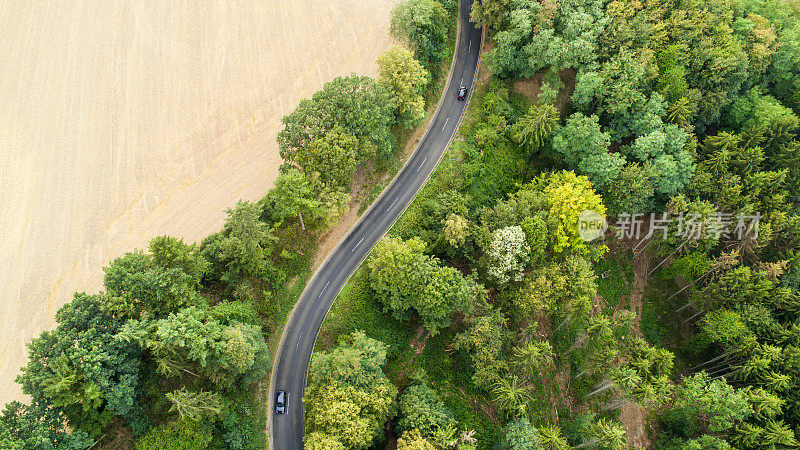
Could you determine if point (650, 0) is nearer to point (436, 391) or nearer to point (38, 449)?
point (436, 391)

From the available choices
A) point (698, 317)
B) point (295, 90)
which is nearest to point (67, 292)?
point (295, 90)

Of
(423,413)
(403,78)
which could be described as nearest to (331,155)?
(403,78)

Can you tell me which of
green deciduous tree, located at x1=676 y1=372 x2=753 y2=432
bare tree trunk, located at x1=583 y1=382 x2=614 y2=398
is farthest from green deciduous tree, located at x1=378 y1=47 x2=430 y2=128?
green deciduous tree, located at x1=676 y1=372 x2=753 y2=432

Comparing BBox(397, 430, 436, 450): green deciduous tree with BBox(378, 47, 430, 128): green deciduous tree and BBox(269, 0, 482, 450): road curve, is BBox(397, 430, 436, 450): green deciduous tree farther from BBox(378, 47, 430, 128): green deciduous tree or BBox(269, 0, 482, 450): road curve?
BBox(378, 47, 430, 128): green deciduous tree

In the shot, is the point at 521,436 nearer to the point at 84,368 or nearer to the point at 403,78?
the point at 84,368

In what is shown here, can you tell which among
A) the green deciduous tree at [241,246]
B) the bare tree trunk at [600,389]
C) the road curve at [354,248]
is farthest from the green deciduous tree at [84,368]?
the bare tree trunk at [600,389]

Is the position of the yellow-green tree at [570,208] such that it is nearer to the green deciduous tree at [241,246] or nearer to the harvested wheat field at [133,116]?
the harvested wheat field at [133,116]

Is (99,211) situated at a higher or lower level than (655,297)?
higher
